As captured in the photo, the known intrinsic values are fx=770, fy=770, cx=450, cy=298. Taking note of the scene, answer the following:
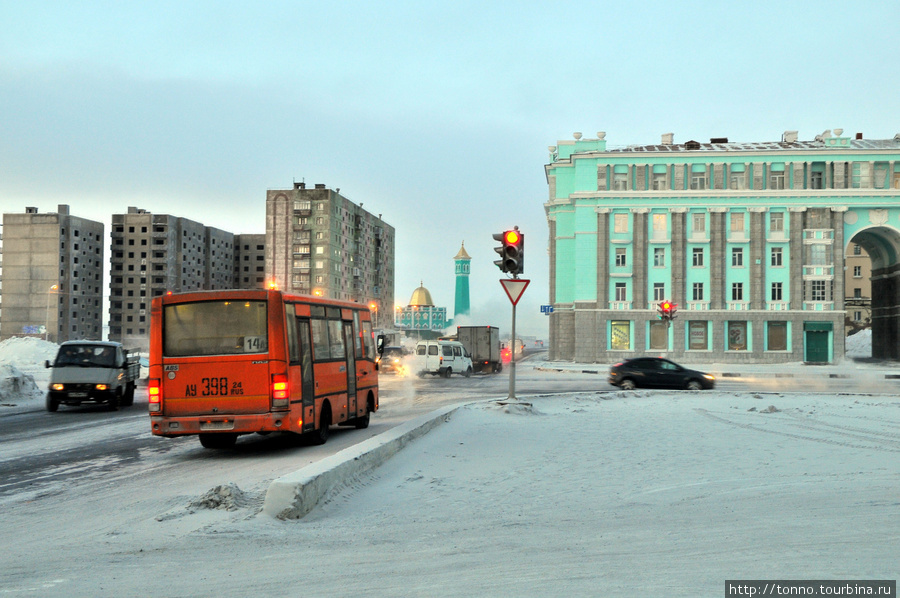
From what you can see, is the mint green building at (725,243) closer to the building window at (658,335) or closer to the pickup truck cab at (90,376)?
the building window at (658,335)

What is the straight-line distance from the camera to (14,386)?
24578mm

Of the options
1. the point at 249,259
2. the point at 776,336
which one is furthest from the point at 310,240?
the point at 776,336

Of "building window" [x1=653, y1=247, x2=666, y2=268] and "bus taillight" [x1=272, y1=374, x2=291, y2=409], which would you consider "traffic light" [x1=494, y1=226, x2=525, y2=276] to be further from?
"building window" [x1=653, y1=247, x2=666, y2=268]

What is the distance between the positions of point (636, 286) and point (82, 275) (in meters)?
113

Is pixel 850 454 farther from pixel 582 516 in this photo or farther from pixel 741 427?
pixel 582 516

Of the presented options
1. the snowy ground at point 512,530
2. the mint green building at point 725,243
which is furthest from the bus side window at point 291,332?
the mint green building at point 725,243

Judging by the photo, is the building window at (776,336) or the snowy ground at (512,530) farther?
the building window at (776,336)

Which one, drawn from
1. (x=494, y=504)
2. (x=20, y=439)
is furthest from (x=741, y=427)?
(x=20, y=439)

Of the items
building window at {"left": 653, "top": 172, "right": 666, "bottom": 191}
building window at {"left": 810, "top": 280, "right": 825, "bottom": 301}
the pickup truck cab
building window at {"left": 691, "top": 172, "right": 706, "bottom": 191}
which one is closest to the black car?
the pickup truck cab

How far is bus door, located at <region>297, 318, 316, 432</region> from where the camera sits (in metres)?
12.6

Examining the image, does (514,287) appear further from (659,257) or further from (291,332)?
(659,257)

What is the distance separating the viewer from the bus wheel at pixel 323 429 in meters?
13.5

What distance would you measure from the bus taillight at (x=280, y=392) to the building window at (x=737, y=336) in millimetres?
53147

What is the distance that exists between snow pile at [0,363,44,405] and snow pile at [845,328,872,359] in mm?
70966
